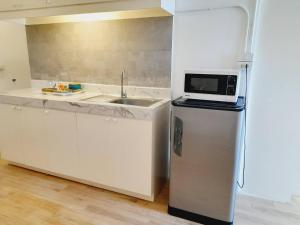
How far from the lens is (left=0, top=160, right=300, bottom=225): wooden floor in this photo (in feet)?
6.05

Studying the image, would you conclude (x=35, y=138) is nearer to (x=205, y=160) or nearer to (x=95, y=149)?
(x=95, y=149)

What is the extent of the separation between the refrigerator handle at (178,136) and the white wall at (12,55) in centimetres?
270

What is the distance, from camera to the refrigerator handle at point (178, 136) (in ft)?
5.73

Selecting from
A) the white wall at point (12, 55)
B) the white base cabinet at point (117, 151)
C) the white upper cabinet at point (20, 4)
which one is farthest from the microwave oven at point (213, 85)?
the white wall at point (12, 55)

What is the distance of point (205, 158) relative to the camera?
5.61 ft

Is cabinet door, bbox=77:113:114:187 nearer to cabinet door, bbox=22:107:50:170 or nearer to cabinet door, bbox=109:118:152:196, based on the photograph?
cabinet door, bbox=109:118:152:196

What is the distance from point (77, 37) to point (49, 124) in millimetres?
1112

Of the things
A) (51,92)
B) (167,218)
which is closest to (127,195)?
(167,218)

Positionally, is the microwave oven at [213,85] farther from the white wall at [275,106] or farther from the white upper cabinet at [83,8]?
the white upper cabinet at [83,8]

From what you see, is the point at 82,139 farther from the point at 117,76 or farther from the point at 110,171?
the point at 117,76

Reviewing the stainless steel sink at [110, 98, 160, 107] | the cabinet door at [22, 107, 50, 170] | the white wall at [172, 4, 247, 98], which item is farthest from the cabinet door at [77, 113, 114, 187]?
the white wall at [172, 4, 247, 98]

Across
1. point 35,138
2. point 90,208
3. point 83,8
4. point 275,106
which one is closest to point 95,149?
point 90,208

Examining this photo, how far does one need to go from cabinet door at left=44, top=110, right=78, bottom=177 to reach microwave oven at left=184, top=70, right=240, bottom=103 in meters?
1.18

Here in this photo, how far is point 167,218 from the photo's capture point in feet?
6.18
